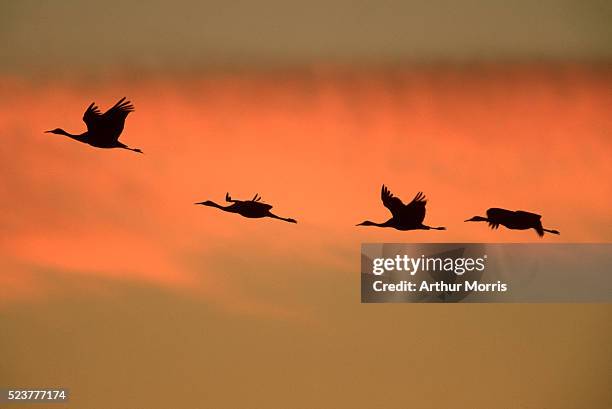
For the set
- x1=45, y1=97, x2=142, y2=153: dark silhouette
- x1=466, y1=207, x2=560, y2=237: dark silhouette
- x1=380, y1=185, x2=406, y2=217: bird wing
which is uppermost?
x1=45, y1=97, x2=142, y2=153: dark silhouette

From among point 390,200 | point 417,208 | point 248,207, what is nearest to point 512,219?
point 417,208

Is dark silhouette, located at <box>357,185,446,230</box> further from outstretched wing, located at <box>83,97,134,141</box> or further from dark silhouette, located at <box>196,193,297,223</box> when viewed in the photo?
outstretched wing, located at <box>83,97,134,141</box>

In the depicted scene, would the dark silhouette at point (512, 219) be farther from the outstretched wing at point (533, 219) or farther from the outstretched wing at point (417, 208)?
the outstretched wing at point (417, 208)

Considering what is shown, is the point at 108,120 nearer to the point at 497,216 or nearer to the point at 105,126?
the point at 105,126

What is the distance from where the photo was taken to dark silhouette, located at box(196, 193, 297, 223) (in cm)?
331

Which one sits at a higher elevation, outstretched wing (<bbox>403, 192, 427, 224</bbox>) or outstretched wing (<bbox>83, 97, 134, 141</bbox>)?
outstretched wing (<bbox>83, 97, 134, 141</bbox>)

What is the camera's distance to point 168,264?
3289mm

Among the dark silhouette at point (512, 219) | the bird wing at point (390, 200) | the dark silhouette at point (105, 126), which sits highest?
the dark silhouette at point (105, 126)

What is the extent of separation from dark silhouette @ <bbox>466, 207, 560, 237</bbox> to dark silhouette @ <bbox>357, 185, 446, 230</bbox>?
19 cm

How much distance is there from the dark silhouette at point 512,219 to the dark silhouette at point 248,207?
32.6 inches

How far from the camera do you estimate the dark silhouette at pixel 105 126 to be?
10.8 feet

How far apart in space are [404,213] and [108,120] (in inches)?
49.1

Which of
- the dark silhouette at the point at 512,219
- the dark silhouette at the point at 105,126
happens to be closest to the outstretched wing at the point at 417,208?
the dark silhouette at the point at 512,219

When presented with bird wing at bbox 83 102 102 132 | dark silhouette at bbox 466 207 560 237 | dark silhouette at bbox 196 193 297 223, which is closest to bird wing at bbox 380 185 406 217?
dark silhouette at bbox 466 207 560 237
